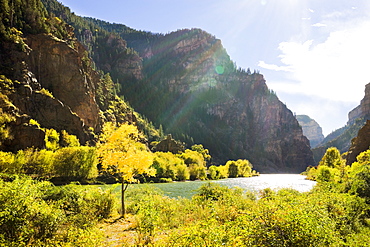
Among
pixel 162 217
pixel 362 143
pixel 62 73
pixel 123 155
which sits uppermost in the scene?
pixel 62 73

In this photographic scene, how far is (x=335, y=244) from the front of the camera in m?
5.95

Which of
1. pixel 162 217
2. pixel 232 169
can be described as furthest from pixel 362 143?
pixel 162 217

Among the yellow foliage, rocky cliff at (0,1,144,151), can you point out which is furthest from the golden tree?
rocky cliff at (0,1,144,151)

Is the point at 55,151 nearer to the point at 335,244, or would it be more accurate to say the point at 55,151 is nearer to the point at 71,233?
the point at 71,233

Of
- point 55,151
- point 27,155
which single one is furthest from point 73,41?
point 27,155

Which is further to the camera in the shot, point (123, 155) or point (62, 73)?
point (62, 73)

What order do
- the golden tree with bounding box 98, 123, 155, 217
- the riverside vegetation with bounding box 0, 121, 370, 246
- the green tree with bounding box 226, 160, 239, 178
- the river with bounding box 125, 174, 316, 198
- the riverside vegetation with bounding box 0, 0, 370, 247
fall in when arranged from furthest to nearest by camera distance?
1. the green tree with bounding box 226, 160, 239, 178
2. the river with bounding box 125, 174, 316, 198
3. the golden tree with bounding box 98, 123, 155, 217
4. the riverside vegetation with bounding box 0, 0, 370, 247
5. the riverside vegetation with bounding box 0, 121, 370, 246

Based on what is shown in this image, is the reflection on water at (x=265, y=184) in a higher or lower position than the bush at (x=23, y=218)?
lower

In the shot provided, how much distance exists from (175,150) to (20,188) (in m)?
124

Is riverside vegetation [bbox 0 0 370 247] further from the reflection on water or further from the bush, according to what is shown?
the reflection on water

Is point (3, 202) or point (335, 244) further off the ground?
point (3, 202)

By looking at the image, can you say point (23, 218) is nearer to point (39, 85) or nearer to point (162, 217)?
point (162, 217)

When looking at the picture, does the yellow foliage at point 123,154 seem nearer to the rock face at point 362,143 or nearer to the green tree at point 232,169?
the rock face at point 362,143

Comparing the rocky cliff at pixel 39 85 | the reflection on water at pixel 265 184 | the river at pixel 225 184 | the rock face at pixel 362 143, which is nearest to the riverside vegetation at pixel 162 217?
the river at pixel 225 184
